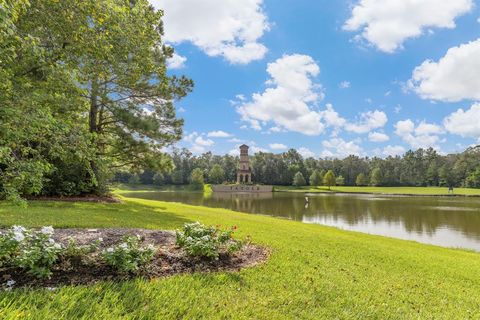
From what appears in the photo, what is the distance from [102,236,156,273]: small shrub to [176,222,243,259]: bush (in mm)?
796

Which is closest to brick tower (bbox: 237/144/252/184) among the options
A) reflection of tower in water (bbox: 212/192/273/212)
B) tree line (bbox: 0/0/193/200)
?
reflection of tower in water (bbox: 212/192/273/212)

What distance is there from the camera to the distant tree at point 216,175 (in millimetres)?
85688

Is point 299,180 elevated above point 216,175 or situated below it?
below

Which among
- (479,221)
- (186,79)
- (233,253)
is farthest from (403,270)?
(479,221)

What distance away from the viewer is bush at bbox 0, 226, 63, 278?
3.55 meters

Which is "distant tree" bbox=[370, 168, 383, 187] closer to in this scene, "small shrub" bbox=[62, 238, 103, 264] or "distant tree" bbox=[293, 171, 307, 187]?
"distant tree" bbox=[293, 171, 307, 187]

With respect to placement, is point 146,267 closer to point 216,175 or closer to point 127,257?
point 127,257

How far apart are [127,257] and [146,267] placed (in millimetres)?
391

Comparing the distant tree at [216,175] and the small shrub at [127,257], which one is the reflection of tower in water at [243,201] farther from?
the distant tree at [216,175]

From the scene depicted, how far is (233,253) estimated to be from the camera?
5.54 meters

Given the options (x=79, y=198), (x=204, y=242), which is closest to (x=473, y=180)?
(x=79, y=198)

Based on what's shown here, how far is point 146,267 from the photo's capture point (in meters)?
4.33

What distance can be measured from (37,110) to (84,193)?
12674 mm

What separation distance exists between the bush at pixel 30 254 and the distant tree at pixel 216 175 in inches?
3221
